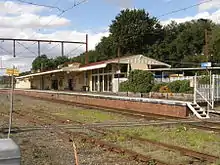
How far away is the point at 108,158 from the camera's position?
368 inches

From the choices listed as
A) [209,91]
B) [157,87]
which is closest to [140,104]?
[209,91]

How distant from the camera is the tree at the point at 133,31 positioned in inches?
2936

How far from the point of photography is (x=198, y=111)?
20.2m

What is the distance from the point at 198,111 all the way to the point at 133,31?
183ft

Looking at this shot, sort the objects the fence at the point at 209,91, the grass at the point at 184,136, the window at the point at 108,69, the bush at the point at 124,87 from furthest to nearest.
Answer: the window at the point at 108,69, the bush at the point at 124,87, the fence at the point at 209,91, the grass at the point at 184,136

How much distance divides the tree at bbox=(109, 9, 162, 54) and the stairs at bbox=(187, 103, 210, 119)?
177 feet

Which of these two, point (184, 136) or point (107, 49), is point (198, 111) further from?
point (107, 49)

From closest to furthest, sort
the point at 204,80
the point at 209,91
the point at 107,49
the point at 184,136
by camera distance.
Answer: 1. the point at 184,136
2. the point at 209,91
3. the point at 204,80
4. the point at 107,49

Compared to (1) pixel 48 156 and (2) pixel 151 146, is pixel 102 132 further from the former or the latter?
(1) pixel 48 156

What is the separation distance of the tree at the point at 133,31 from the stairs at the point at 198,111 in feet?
177

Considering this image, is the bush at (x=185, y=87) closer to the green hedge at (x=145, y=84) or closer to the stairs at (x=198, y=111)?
the green hedge at (x=145, y=84)

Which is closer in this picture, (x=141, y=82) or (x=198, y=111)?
(x=198, y=111)

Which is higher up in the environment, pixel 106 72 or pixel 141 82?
pixel 106 72

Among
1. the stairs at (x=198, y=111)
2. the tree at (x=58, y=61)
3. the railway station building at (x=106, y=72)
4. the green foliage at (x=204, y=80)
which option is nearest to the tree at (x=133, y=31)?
the railway station building at (x=106, y=72)
